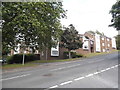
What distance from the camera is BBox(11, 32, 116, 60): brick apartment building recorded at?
36.6 m

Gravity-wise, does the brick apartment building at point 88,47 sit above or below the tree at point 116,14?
below

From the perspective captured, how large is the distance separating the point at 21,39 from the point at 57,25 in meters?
5.12

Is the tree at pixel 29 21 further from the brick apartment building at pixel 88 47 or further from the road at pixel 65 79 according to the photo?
the brick apartment building at pixel 88 47

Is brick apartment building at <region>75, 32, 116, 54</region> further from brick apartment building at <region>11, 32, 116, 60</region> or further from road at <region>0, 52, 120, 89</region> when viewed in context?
road at <region>0, 52, 120, 89</region>

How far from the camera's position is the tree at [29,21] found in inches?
570

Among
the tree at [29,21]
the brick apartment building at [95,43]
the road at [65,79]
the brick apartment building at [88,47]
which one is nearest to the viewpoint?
the road at [65,79]

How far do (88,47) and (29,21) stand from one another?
34.2 metres

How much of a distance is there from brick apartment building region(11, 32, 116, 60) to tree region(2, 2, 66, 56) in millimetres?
11903

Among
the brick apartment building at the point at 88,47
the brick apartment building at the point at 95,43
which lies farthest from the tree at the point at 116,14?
the brick apartment building at the point at 95,43

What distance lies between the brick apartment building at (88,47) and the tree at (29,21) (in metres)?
11.9

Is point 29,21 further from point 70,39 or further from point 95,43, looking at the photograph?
point 95,43

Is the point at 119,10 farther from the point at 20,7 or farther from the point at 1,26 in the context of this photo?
the point at 1,26

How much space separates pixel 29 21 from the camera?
1428 centimetres

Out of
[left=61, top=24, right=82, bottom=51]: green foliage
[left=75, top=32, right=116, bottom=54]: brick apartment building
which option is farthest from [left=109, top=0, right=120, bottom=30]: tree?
[left=75, top=32, right=116, bottom=54]: brick apartment building
